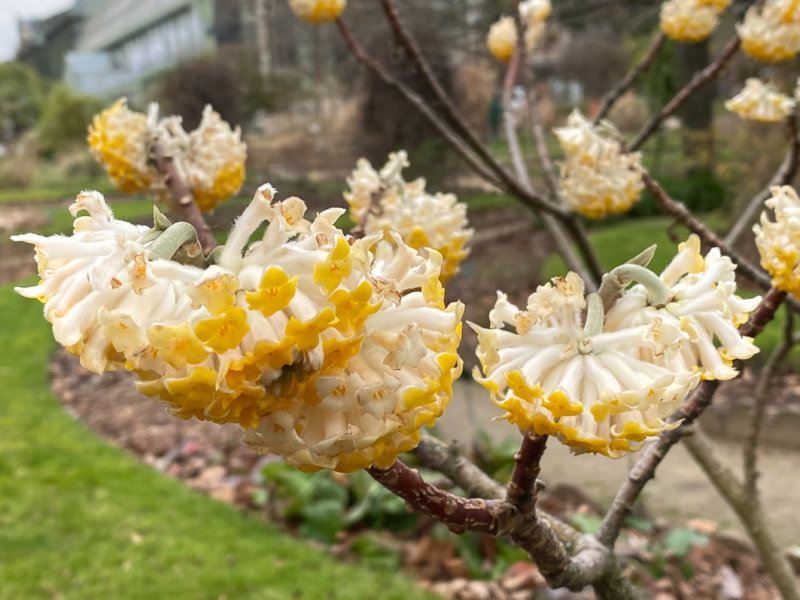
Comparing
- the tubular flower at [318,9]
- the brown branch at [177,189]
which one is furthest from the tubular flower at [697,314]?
the tubular flower at [318,9]

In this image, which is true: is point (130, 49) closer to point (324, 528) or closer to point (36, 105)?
point (324, 528)

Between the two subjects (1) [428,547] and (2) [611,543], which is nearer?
(2) [611,543]

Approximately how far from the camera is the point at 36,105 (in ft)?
60.8

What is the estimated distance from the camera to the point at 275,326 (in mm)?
430

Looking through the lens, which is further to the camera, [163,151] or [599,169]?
[599,169]

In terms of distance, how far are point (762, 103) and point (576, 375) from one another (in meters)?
1.23

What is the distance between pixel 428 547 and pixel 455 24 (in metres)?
5.94

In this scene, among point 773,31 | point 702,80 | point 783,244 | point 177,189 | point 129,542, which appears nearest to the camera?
point 783,244

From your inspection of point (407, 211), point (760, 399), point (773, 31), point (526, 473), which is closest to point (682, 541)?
point (760, 399)

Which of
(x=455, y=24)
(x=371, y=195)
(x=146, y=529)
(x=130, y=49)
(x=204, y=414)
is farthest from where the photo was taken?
(x=130, y=49)

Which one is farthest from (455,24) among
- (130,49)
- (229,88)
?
(130,49)

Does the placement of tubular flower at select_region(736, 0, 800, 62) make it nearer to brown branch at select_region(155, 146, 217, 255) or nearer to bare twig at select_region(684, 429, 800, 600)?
bare twig at select_region(684, 429, 800, 600)

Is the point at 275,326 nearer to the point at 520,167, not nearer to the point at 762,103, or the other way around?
the point at 762,103

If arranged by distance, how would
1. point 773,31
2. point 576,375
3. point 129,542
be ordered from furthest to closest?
1. point 129,542
2. point 773,31
3. point 576,375
